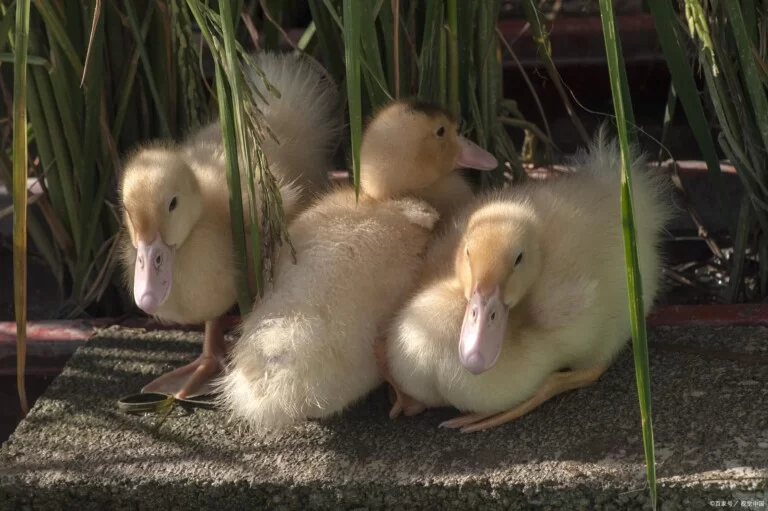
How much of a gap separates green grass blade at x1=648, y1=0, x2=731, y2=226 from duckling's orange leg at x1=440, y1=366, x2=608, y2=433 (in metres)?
0.54

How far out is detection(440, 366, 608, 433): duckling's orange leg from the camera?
191cm

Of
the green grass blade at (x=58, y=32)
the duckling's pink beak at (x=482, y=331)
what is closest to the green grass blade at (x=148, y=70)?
the green grass blade at (x=58, y=32)

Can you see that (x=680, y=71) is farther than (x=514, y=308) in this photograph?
Yes

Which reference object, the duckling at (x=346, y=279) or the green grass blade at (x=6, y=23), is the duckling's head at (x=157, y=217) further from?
the green grass blade at (x=6, y=23)

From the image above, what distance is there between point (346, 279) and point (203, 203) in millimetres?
319

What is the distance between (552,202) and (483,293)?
13.2 inches

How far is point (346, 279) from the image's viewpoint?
76.1 inches

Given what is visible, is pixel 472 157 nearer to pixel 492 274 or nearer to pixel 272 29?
pixel 492 274

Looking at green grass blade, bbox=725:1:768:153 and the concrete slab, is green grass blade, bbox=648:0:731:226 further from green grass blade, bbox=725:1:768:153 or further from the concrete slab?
the concrete slab

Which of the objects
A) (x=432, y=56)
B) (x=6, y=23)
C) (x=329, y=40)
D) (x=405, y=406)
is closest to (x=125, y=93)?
(x=6, y=23)

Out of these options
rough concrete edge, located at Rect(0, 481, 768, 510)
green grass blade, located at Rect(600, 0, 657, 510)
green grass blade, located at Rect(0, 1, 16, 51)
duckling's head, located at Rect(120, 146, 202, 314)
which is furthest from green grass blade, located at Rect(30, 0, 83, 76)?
green grass blade, located at Rect(600, 0, 657, 510)

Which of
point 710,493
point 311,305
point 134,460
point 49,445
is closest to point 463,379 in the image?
point 311,305

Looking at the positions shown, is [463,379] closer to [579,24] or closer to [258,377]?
[258,377]

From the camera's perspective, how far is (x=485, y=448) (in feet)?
6.09
